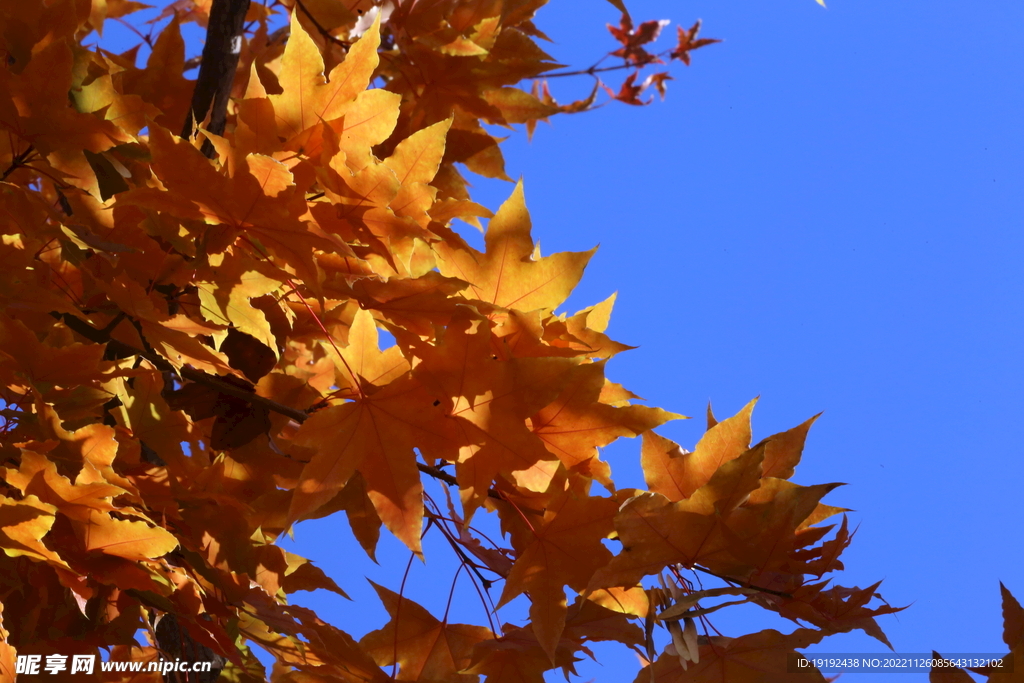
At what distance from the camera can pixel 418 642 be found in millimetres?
707

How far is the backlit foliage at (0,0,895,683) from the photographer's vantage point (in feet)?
1.76

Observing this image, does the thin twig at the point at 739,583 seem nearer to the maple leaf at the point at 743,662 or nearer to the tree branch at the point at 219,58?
the maple leaf at the point at 743,662

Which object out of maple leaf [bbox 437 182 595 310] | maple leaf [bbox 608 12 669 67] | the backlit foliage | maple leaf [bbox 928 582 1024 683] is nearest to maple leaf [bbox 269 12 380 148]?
the backlit foliage

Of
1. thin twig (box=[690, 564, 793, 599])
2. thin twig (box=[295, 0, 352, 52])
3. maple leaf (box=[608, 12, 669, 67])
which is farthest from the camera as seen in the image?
maple leaf (box=[608, 12, 669, 67])

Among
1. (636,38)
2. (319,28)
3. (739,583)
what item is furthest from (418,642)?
(636,38)

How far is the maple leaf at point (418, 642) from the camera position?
689 mm

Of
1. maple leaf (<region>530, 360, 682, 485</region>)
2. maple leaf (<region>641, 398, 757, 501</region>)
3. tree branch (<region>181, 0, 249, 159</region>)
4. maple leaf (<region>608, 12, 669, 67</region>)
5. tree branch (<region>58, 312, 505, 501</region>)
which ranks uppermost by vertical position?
maple leaf (<region>608, 12, 669, 67</region>)

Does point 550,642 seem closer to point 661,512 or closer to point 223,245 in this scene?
point 661,512

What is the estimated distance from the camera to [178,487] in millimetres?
651

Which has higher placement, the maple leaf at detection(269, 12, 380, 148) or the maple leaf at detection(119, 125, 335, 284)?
the maple leaf at detection(269, 12, 380, 148)

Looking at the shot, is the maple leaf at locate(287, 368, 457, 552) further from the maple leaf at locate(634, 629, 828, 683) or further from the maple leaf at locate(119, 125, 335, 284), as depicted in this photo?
the maple leaf at locate(634, 629, 828, 683)

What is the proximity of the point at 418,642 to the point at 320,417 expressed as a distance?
28 cm

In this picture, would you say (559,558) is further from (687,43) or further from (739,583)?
(687,43)

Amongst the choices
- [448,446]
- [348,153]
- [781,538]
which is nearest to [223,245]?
[348,153]
